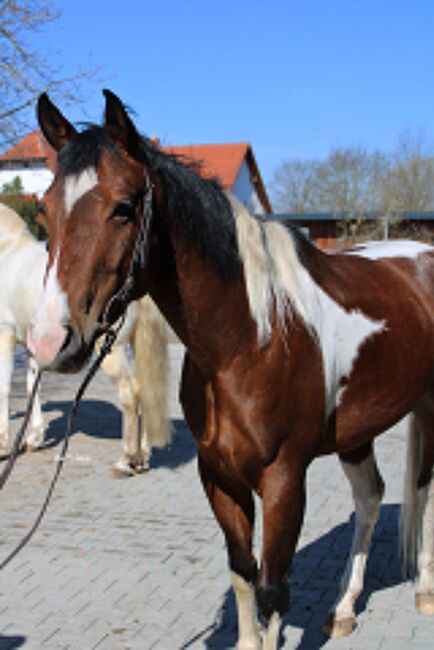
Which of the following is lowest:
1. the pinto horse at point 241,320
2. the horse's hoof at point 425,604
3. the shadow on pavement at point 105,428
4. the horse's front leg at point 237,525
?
the shadow on pavement at point 105,428

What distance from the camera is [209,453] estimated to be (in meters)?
2.81

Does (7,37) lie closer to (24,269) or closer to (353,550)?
(24,269)

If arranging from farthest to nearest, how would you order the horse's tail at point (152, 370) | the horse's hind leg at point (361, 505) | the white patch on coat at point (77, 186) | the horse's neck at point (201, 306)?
1. the horse's tail at point (152, 370)
2. the horse's hind leg at point (361, 505)
3. the horse's neck at point (201, 306)
4. the white patch on coat at point (77, 186)

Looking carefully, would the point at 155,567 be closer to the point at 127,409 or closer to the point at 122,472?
the point at 122,472

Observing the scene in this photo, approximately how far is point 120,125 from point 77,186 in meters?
0.23

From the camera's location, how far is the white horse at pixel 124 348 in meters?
6.27

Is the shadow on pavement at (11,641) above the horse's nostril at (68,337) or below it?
below

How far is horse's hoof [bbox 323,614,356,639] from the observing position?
3557 mm

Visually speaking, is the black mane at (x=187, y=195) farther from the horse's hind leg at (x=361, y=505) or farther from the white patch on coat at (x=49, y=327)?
the horse's hind leg at (x=361, y=505)

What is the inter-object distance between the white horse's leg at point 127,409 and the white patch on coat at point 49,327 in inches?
170

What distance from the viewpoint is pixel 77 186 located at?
2193 millimetres

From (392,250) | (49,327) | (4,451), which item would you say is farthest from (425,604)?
(4,451)

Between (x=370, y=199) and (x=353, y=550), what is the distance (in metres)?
37.7

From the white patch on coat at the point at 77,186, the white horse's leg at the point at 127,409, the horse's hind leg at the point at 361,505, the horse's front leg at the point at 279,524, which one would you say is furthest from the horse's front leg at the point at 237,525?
the white horse's leg at the point at 127,409
